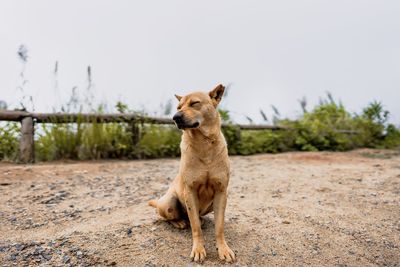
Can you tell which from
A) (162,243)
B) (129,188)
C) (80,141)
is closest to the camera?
(162,243)

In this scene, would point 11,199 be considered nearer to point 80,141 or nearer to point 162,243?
point 162,243

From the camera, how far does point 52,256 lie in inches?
92.4

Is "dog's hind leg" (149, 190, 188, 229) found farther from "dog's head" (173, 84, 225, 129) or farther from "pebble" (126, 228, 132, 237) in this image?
"dog's head" (173, 84, 225, 129)

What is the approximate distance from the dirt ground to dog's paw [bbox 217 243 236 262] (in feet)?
0.15

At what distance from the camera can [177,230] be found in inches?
110

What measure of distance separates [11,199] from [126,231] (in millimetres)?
1929

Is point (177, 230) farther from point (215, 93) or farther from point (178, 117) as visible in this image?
point (215, 93)

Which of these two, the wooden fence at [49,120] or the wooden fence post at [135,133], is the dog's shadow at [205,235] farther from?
the wooden fence post at [135,133]

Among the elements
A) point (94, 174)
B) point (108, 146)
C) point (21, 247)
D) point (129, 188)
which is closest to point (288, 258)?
point (21, 247)

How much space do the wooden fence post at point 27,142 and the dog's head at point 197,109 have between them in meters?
4.89

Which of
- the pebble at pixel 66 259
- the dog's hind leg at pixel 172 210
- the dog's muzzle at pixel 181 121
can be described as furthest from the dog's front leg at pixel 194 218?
the pebble at pixel 66 259

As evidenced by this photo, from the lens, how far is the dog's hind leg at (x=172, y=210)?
9.00 ft

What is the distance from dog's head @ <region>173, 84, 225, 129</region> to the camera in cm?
223

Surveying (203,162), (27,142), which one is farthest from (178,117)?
(27,142)
